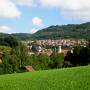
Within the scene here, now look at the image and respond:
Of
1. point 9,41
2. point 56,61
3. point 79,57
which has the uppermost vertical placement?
point 9,41

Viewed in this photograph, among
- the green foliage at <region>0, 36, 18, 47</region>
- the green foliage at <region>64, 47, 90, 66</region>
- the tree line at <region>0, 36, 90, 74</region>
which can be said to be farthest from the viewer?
the green foliage at <region>0, 36, 18, 47</region>

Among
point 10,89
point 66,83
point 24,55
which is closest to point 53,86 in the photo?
point 66,83

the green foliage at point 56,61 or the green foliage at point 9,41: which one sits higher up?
the green foliage at point 9,41

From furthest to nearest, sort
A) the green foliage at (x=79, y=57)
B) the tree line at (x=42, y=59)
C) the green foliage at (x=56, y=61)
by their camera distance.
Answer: the green foliage at (x=56, y=61), the green foliage at (x=79, y=57), the tree line at (x=42, y=59)

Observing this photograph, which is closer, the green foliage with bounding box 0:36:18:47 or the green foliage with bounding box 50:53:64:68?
the green foliage with bounding box 50:53:64:68

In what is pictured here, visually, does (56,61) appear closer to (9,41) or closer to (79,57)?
(79,57)

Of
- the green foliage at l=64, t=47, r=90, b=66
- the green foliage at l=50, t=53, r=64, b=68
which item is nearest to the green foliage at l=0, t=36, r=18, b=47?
the green foliage at l=50, t=53, r=64, b=68

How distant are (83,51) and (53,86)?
232 ft

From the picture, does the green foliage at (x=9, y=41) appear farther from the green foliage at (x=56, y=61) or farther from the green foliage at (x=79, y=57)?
the green foliage at (x=79, y=57)

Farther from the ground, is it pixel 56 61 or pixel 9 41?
pixel 9 41

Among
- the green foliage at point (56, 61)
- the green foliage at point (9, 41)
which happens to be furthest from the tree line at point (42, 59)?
the green foliage at point (9, 41)

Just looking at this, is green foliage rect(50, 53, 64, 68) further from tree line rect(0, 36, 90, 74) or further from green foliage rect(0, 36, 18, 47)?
green foliage rect(0, 36, 18, 47)

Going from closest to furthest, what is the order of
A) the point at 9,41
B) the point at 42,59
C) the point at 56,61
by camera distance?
the point at 56,61
the point at 42,59
the point at 9,41


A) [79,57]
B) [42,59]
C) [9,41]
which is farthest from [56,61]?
[9,41]
